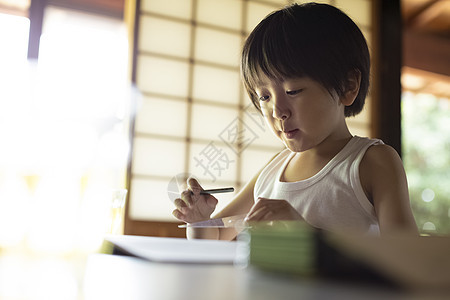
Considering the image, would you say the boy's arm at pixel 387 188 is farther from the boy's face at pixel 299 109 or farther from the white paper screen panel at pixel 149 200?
the white paper screen panel at pixel 149 200

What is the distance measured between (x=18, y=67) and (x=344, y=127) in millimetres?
4084

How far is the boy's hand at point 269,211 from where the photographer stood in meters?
0.57

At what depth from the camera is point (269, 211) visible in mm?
578

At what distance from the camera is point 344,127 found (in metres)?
0.97

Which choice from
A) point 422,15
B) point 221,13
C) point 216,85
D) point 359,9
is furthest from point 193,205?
point 422,15

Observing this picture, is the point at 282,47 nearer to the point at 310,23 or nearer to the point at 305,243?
the point at 310,23

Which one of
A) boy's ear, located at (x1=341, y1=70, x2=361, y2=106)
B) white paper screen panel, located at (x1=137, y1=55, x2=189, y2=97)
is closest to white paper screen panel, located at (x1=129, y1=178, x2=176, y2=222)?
white paper screen panel, located at (x1=137, y1=55, x2=189, y2=97)

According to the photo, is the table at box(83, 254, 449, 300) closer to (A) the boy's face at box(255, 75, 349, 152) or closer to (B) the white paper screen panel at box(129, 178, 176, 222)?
(A) the boy's face at box(255, 75, 349, 152)

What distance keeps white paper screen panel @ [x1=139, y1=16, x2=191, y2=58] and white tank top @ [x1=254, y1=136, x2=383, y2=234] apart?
192cm

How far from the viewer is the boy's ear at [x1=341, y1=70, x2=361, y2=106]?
918mm

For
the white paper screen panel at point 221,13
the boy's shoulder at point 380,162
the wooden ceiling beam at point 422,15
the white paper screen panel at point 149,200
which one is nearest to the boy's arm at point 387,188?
the boy's shoulder at point 380,162

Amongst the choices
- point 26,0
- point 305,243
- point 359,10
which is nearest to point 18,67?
point 26,0

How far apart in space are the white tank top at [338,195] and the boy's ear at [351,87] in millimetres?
82

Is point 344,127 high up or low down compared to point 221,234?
up
